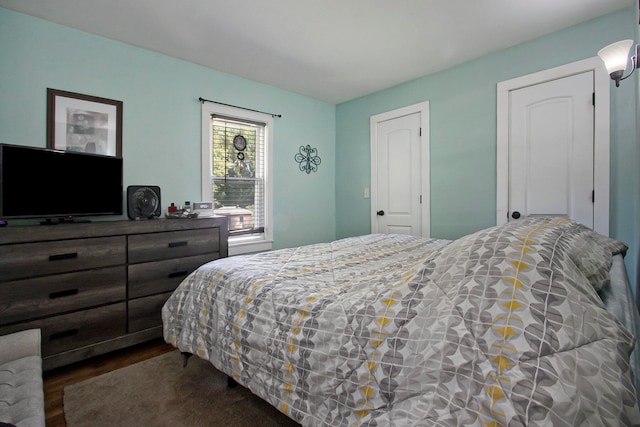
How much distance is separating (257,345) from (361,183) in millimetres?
3041

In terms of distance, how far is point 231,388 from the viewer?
1836 millimetres

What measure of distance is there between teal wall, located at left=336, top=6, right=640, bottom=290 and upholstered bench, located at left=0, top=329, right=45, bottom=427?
3.19 meters

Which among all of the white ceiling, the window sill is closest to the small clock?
the white ceiling

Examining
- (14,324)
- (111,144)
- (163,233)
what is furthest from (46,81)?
(14,324)

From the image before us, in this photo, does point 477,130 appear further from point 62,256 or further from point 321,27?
point 62,256

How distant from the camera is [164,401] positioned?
1.73m

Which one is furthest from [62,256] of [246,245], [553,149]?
[553,149]

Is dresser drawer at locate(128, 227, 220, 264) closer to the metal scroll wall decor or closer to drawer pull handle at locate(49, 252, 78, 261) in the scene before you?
drawer pull handle at locate(49, 252, 78, 261)

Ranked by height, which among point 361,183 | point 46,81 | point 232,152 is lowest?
point 361,183

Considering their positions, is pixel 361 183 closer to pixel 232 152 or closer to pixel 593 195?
pixel 232 152

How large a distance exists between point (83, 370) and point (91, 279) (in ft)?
2.08

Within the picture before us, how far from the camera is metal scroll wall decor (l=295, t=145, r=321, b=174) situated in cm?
393

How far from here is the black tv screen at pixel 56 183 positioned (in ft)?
6.43

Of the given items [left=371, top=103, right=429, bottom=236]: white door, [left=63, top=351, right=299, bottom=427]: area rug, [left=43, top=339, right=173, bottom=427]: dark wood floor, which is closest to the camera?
[left=63, top=351, right=299, bottom=427]: area rug
